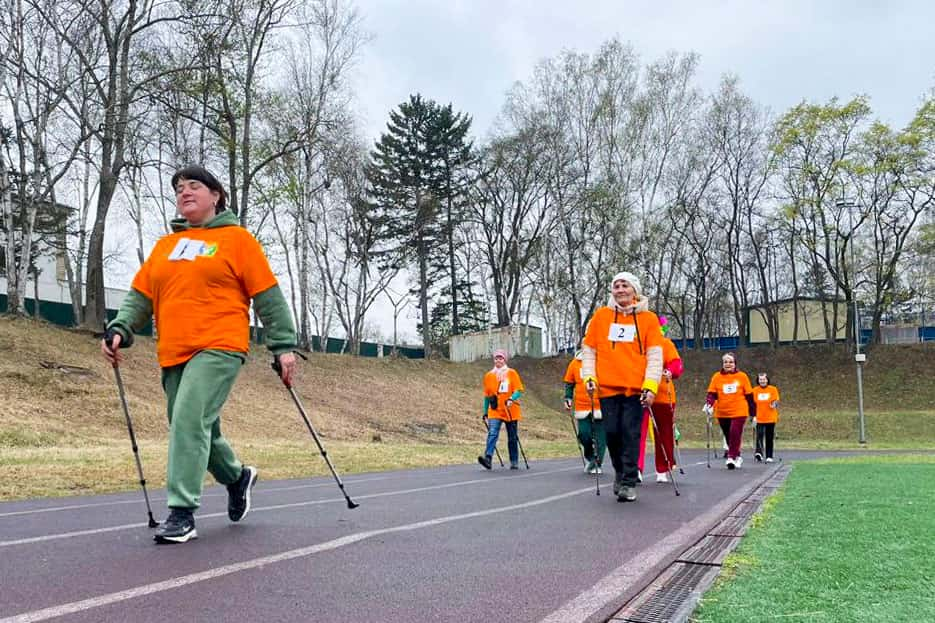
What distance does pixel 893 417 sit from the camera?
35719mm

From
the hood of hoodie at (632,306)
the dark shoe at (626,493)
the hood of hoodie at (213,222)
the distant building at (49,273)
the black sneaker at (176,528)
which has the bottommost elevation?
the dark shoe at (626,493)

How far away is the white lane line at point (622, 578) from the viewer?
350 cm

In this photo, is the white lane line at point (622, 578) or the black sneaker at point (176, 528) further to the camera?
the black sneaker at point (176, 528)

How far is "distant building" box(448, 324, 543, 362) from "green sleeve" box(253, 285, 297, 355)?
133ft

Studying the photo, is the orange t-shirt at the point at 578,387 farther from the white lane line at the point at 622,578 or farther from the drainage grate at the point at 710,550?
the drainage grate at the point at 710,550

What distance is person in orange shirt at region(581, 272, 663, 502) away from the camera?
319 inches

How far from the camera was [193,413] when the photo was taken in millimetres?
5160

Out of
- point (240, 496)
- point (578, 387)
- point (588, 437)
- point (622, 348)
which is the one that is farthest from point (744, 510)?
point (578, 387)

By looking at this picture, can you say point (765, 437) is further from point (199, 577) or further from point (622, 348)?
point (199, 577)

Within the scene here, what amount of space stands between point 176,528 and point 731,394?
39.9 feet

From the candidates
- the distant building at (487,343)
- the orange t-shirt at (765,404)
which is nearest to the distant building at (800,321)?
the distant building at (487,343)

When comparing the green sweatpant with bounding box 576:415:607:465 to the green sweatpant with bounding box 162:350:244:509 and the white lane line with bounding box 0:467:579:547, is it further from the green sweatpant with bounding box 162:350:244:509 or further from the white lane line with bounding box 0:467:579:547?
the green sweatpant with bounding box 162:350:244:509

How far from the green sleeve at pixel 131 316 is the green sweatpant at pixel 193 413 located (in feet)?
1.35

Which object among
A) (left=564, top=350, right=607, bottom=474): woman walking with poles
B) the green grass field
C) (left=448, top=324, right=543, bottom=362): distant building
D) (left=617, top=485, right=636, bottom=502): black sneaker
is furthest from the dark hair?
(left=448, top=324, right=543, bottom=362): distant building
